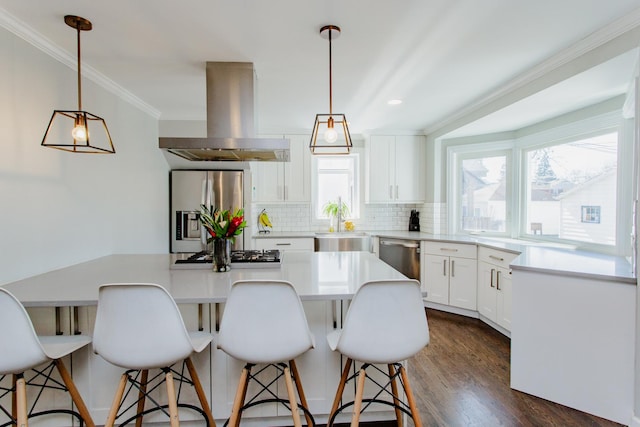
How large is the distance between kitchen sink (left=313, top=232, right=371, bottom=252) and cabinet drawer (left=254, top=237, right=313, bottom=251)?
10cm

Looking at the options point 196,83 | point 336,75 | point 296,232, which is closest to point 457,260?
point 296,232

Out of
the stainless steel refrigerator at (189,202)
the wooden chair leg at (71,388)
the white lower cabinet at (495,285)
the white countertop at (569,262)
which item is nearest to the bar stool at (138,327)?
the wooden chair leg at (71,388)

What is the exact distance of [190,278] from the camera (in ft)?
6.73

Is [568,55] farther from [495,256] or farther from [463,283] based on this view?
[463,283]

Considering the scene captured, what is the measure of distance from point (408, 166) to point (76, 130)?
3832 millimetres

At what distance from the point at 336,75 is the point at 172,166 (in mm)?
2500

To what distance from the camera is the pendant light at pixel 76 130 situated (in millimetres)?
1849

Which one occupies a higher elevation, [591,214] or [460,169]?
[460,169]

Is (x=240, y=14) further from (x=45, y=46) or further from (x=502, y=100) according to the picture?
(x=502, y=100)

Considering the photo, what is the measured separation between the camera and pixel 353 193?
16.7 ft

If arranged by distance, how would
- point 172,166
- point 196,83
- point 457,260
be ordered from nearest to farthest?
point 196,83 < point 457,260 < point 172,166

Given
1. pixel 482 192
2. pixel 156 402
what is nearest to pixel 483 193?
pixel 482 192

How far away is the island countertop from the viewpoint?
5.54ft

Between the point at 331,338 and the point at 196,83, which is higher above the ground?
the point at 196,83
